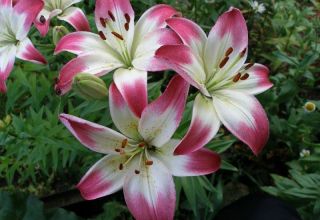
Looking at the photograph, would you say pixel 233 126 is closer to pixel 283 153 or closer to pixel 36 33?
pixel 36 33

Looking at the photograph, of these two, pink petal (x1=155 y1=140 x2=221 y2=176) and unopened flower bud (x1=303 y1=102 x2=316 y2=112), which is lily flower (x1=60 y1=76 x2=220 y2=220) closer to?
pink petal (x1=155 y1=140 x2=221 y2=176)

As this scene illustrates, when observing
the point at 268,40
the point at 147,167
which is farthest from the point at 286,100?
the point at 147,167

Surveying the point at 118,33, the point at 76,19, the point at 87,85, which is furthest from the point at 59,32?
the point at 87,85

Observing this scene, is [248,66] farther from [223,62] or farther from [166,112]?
[166,112]

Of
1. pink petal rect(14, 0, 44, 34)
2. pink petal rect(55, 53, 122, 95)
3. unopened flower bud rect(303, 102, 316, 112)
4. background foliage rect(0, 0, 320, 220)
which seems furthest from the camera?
unopened flower bud rect(303, 102, 316, 112)

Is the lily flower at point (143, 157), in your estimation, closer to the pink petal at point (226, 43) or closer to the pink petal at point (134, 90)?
the pink petal at point (134, 90)

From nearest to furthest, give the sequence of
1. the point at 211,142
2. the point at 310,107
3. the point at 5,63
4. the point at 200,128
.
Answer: the point at 200,128 < the point at 5,63 < the point at 211,142 < the point at 310,107

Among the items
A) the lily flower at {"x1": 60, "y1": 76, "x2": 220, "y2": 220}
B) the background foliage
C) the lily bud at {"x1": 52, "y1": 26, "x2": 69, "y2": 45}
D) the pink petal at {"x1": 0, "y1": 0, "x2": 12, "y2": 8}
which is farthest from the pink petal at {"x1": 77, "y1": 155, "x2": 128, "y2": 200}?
the pink petal at {"x1": 0, "y1": 0, "x2": 12, "y2": 8}
